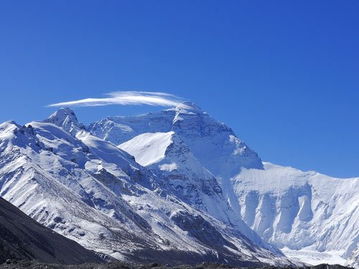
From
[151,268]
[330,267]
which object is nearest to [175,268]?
[151,268]

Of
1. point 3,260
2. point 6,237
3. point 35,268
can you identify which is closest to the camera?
point 35,268

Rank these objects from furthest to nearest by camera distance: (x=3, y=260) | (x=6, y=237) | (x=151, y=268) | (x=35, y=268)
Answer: (x=6, y=237) < (x=3, y=260) < (x=151, y=268) < (x=35, y=268)

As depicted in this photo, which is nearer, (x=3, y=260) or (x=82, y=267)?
(x=82, y=267)

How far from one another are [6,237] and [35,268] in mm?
79019

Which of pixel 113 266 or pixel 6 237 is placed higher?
pixel 6 237

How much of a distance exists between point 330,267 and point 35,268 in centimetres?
4158

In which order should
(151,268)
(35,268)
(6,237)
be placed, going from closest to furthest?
(35,268)
(151,268)
(6,237)

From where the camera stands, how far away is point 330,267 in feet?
384

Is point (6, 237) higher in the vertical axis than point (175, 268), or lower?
higher

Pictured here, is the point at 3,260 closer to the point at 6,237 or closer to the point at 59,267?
the point at 59,267

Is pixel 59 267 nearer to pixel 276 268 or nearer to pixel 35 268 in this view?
pixel 35 268

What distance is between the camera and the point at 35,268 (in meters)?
111

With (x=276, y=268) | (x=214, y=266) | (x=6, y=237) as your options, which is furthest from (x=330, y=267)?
(x=6, y=237)

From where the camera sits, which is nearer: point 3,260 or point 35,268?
point 35,268
